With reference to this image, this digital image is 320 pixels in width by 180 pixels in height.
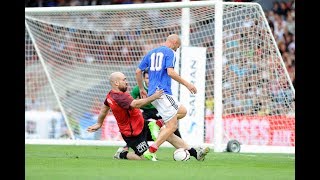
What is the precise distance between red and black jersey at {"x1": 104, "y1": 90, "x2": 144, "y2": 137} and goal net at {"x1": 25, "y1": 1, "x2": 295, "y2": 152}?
342cm

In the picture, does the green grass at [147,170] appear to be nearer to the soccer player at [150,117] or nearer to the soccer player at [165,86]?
the soccer player at [165,86]

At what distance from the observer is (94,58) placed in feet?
60.8

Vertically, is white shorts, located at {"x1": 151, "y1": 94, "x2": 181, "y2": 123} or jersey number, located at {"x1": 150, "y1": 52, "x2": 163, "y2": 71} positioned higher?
jersey number, located at {"x1": 150, "y1": 52, "x2": 163, "y2": 71}

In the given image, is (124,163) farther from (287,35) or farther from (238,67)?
(287,35)

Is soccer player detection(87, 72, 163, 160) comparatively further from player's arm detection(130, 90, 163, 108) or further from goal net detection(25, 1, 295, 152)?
goal net detection(25, 1, 295, 152)

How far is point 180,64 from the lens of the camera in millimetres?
16219

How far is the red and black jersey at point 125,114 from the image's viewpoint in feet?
38.1

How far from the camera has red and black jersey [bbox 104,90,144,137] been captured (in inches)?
458

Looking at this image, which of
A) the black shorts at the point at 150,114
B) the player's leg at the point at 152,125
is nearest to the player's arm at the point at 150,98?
the player's leg at the point at 152,125

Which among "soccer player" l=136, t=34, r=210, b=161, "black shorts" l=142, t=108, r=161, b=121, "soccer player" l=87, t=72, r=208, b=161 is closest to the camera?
"soccer player" l=136, t=34, r=210, b=161

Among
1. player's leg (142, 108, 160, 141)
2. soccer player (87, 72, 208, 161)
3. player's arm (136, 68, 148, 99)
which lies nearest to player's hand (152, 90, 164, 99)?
soccer player (87, 72, 208, 161)

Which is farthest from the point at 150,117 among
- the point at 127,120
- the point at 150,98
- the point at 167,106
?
the point at 150,98

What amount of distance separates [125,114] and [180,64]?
4.55m
